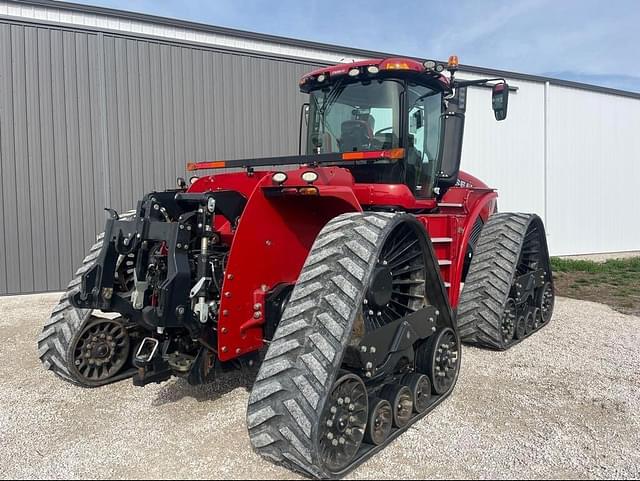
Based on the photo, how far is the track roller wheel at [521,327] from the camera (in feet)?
19.4

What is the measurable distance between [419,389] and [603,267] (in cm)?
1037

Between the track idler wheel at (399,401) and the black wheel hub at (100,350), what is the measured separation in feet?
7.51

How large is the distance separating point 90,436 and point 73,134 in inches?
279

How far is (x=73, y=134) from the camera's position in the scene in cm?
927

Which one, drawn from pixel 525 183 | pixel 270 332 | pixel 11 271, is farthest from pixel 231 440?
pixel 525 183

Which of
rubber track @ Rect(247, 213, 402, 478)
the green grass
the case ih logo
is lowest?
the green grass

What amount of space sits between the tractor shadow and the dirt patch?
19.5ft

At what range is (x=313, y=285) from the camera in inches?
126

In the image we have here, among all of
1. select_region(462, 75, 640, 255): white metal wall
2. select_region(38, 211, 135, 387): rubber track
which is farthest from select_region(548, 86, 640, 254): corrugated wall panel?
select_region(38, 211, 135, 387): rubber track

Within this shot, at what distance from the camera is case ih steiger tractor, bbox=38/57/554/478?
2.99m

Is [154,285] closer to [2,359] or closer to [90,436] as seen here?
[90,436]

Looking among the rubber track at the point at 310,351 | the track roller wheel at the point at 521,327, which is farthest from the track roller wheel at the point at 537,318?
the rubber track at the point at 310,351

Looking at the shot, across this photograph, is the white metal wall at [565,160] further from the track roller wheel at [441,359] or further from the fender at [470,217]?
the track roller wheel at [441,359]

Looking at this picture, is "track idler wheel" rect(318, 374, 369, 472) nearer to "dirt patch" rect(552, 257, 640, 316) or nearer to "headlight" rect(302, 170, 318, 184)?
"headlight" rect(302, 170, 318, 184)
